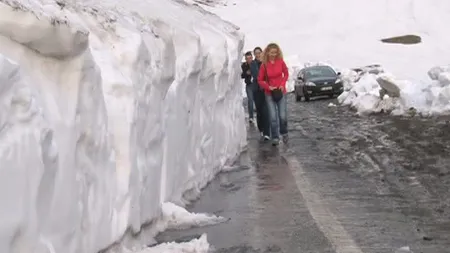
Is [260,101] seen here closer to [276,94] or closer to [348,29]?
[276,94]

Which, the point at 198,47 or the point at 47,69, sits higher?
the point at 47,69

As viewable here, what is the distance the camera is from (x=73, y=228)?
233 inches

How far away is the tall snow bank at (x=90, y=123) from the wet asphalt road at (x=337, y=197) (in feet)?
2.25

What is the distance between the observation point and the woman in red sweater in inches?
630

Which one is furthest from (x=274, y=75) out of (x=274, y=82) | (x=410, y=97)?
(x=410, y=97)

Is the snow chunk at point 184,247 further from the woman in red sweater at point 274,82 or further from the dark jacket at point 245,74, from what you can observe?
the dark jacket at point 245,74

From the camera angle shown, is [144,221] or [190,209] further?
[190,209]

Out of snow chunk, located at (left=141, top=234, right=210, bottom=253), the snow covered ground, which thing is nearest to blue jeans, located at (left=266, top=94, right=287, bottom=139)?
snow chunk, located at (left=141, top=234, right=210, bottom=253)

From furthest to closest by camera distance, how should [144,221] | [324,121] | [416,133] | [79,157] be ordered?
1. [324,121]
2. [416,133]
3. [144,221]
4. [79,157]

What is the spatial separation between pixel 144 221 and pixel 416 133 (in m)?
10.0

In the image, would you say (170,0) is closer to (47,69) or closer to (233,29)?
(233,29)

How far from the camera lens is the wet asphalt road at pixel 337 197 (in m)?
7.63

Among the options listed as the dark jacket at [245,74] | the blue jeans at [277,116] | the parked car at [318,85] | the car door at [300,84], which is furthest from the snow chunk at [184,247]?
the car door at [300,84]

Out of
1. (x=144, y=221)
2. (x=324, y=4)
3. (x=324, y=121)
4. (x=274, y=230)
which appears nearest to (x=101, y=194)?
(x=144, y=221)
